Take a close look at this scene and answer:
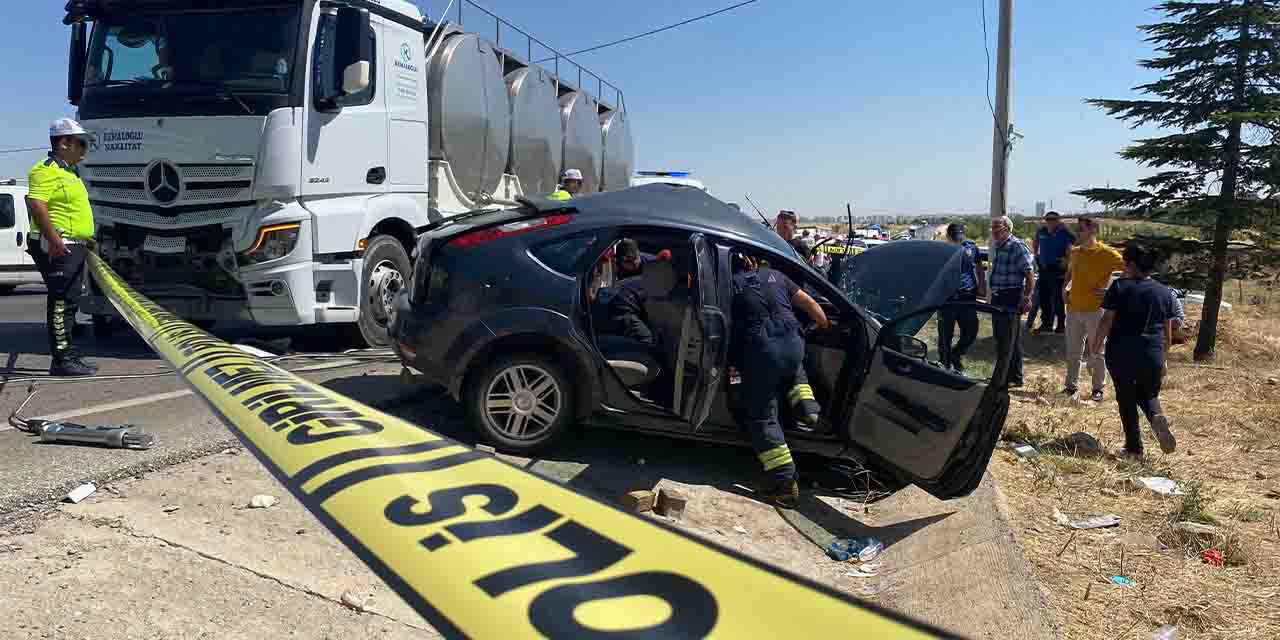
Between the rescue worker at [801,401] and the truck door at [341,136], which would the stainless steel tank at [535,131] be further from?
the rescue worker at [801,401]

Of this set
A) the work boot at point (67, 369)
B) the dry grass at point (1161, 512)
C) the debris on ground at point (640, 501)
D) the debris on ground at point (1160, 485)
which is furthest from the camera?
the work boot at point (67, 369)

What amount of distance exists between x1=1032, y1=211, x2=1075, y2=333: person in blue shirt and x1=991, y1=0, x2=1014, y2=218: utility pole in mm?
1171

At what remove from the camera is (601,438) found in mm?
5418

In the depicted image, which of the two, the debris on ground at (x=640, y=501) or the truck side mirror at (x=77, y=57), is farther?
the truck side mirror at (x=77, y=57)

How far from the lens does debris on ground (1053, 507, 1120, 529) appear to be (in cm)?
438

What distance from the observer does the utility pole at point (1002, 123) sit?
33.1 feet

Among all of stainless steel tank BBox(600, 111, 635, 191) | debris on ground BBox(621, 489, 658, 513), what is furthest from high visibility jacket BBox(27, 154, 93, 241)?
stainless steel tank BBox(600, 111, 635, 191)

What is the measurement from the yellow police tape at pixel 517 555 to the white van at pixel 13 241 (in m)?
13.4

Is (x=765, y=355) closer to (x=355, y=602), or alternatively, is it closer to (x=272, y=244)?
(x=355, y=602)

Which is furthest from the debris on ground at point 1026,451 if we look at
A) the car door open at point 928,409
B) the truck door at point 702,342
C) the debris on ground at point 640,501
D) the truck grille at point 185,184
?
the truck grille at point 185,184

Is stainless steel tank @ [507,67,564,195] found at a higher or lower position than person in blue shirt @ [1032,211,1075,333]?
higher

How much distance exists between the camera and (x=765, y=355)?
4.43 meters

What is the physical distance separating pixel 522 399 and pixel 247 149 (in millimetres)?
3379

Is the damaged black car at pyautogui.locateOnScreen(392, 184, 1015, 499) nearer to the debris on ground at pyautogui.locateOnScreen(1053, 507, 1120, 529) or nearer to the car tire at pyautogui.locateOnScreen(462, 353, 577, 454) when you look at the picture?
the car tire at pyautogui.locateOnScreen(462, 353, 577, 454)
